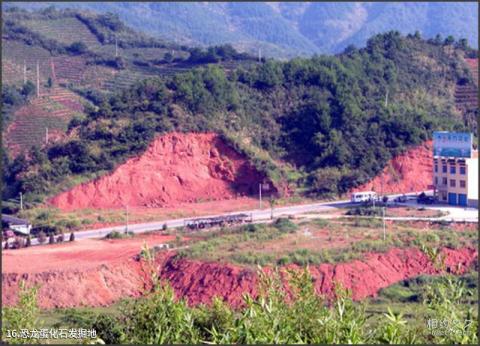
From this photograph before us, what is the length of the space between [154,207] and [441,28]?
89.3 meters

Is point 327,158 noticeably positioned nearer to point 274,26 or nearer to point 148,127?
point 148,127

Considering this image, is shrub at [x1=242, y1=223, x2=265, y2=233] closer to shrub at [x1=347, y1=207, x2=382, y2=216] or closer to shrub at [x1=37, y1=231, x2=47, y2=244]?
shrub at [x1=347, y1=207, x2=382, y2=216]

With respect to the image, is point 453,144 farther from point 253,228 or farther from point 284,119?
point 284,119

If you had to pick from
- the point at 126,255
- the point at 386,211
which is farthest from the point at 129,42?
the point at 126,255

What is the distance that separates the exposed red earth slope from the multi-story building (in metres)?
6.98

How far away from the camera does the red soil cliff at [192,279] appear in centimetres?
2586

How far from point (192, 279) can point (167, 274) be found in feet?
3.82

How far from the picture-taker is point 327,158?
43.3 m

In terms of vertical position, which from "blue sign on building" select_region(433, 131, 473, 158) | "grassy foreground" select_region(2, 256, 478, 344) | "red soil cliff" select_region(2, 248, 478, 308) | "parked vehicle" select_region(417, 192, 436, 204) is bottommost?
"red soil cliff" select_region(2, 248, 478, 308)

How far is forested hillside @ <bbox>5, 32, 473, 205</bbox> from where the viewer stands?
4103 cm

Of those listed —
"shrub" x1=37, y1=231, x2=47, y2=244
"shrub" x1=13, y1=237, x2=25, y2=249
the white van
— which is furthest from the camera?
the white van

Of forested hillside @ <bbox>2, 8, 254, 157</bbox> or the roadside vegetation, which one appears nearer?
the roadside vegetation

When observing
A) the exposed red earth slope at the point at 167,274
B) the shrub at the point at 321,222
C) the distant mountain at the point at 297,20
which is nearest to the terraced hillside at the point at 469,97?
the shrub at the point at 321,222

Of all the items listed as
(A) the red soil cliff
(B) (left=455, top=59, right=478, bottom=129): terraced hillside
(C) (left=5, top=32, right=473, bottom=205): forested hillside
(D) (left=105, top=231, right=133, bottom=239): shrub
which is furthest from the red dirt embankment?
(A) the red soil cliff
